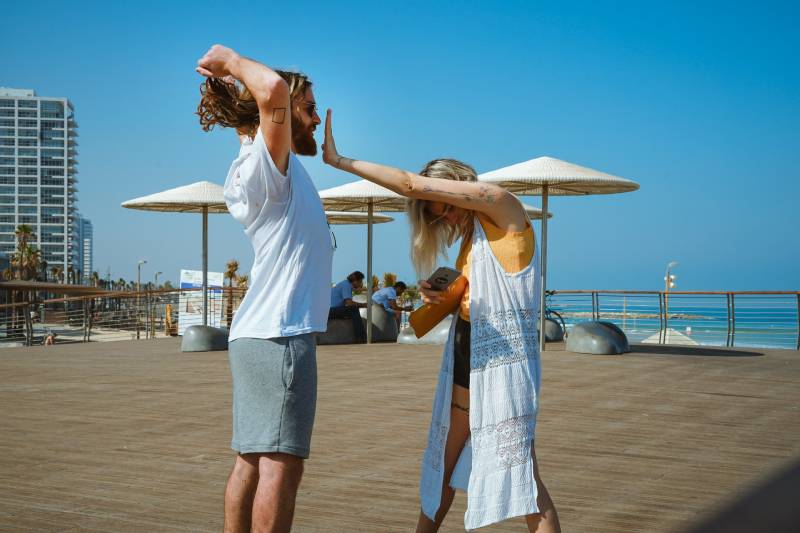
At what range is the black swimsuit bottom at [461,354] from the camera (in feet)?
9.09

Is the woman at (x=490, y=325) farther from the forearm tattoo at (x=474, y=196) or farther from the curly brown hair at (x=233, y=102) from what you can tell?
the curly brown hair at (x=233, y=102)

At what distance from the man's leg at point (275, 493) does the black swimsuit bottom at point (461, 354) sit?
0.71 meters

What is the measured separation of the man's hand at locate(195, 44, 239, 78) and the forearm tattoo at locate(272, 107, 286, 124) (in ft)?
0.56

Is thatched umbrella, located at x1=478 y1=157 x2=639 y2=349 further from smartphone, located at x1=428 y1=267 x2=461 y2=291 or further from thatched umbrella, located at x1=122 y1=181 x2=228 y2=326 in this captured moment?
smartphone, located at x1=428 y1=267 x2=461 y2=291

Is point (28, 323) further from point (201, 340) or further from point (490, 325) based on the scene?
point (490, 325)

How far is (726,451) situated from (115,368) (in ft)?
26.6

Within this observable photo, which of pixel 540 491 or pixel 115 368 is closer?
pixel 540 491

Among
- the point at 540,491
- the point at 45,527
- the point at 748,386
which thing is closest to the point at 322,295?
the point at 540,491

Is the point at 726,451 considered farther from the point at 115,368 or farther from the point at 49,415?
the point at 115,368

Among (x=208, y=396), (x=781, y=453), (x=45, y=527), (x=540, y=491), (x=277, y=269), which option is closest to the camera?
(x=277, y=269)

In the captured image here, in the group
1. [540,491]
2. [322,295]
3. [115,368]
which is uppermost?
[322,295]

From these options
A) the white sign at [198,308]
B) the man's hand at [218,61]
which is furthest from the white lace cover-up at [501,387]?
the white sign at [198,308]

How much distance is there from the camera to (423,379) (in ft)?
30.3

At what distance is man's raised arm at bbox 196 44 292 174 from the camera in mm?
2230
